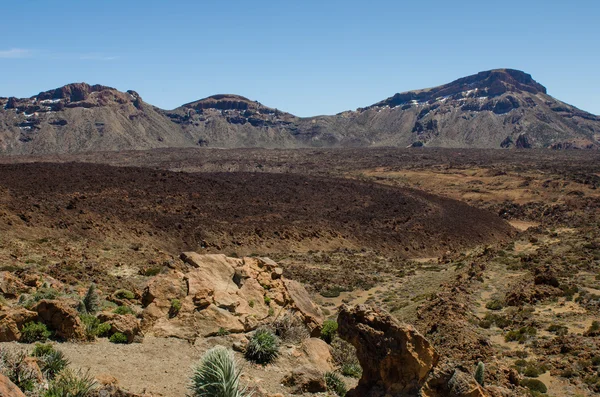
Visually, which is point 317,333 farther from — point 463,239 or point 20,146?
point 20,146

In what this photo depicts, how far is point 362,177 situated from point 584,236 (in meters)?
45.0

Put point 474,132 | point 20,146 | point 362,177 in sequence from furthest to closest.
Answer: point 474,132 → point 20,146 → point 362,177

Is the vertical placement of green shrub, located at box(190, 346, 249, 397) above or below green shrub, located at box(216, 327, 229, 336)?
above

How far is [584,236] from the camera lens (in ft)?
113

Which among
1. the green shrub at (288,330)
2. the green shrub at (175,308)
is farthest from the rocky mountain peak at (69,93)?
the green shrub at (288,330)

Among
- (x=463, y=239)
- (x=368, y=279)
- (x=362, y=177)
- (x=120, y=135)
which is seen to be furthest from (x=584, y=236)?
(x=120, y=135)

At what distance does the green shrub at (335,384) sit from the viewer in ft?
33.4

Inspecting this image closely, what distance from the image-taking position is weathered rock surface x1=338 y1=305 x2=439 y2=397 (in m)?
8.30

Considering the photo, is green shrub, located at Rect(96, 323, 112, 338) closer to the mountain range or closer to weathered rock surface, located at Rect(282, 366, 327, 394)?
weathered rock surface, located at Rect(282, 366, 327, 394)

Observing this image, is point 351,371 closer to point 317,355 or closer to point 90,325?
point 317,355

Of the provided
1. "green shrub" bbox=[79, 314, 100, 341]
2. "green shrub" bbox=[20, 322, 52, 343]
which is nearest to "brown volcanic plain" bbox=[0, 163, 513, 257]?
"green shrub" bbox=[79, 314, 100, 341]

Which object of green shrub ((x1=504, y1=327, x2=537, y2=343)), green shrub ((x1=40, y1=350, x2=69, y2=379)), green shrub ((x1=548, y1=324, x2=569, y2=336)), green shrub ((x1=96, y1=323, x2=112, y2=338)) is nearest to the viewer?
green shrub ((x1=40, y1=350, x2=69, y2=379))

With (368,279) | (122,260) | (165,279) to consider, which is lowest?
(368,279)

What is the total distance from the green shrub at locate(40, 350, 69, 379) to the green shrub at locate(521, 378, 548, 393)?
1073 centimetres
